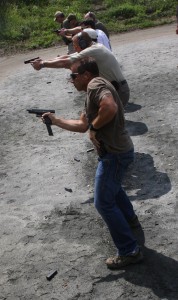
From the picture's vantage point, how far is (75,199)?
6801 millimetres

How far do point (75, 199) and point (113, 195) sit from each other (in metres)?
1.72

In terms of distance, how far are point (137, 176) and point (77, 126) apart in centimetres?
216

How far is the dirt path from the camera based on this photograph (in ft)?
16.9

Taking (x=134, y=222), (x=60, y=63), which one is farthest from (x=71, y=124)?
(x=60, y=63)

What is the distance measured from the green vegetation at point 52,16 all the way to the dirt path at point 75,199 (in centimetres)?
Result: 605

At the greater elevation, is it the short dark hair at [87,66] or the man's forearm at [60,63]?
the short dark hair at [87,66]

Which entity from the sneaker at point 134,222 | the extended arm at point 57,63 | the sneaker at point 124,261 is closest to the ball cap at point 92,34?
the extended arm at point 57,63

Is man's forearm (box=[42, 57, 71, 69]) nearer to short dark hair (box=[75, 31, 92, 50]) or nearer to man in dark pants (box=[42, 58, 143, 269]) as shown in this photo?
short dark hair (box=[75, 31, 92, 50])

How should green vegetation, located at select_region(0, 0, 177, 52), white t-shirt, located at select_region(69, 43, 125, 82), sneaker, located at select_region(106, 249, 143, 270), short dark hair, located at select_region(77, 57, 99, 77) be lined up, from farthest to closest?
green vegetation, located at select_region(0, 0, 177, 52)
white t-shirt, located at select_region(69, 43, 125, 82)
sneaker, located at select_region(106, 249, 143, 270)
short dark hair, located at select_region(77, 57, 99, 77)

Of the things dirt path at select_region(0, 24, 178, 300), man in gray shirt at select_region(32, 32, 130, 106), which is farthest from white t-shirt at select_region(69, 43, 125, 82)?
dirt path at select_region(0, 24, 178, 300)

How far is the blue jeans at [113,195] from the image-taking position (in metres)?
5.09

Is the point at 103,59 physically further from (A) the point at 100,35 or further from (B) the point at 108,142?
(B) the point at 108,142

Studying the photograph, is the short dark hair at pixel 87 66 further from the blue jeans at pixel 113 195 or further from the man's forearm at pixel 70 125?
the blue jeans at pixel 113 195

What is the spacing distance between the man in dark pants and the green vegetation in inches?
471
